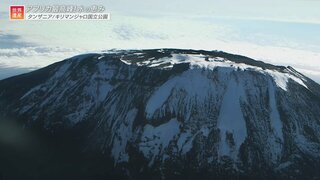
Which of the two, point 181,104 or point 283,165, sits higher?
point 181,104

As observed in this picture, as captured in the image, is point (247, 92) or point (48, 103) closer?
point (247, 92)

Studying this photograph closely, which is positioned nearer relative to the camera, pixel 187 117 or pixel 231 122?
pixel 231 122

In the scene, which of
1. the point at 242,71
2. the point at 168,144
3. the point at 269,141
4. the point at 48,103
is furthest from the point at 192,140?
the point at 48,103

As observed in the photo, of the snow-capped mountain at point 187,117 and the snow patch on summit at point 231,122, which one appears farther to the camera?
the snow patch on summit at point 231,122

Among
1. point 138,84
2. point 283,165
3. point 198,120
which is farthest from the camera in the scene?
point 138,84

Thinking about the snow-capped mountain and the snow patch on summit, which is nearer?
the snow-capped mountain

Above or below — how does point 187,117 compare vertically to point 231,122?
below

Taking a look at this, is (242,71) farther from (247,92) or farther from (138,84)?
(138,84)

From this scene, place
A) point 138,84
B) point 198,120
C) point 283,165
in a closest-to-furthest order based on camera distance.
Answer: point 283,165 → point 198,120 → point 138,84
